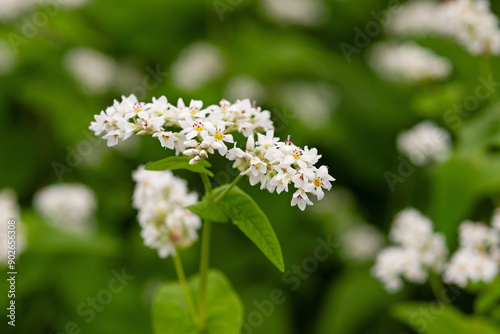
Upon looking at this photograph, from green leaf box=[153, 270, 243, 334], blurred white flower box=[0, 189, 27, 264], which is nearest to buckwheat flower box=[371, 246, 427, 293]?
green leaf box=[153, 270, 243, 334]

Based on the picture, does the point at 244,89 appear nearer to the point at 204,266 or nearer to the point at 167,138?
the point at 204,266

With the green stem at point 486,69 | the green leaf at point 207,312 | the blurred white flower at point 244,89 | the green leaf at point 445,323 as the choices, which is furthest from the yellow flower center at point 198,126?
the blurred white flower at point 244,89

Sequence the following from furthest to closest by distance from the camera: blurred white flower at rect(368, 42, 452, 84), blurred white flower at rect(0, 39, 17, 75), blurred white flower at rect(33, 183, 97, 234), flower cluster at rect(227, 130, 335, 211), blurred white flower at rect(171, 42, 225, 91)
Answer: blurred white flower at rect(171, 42, 225, 91) → blurred white flower at rect(0, 39, 17, 75) → blurred white flower at rect(33, 183, 97, 234) → blurred white flower at rect(368, 42, 452, 84) → flower cluster at rect(227, 130, 335, 211)

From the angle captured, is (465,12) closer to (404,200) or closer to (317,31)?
(404,200)

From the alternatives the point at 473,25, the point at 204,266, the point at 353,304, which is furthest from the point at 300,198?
the point at 353,304

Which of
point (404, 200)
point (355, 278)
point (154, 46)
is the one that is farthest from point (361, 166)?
point (154, 46)

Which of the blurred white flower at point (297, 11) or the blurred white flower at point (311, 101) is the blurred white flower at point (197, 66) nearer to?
the blurred white flower at point (311, 101)

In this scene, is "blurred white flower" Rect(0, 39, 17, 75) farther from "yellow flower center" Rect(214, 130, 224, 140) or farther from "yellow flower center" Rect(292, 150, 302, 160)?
"yellow flower center" Rect(292, 150, 302, 160)
